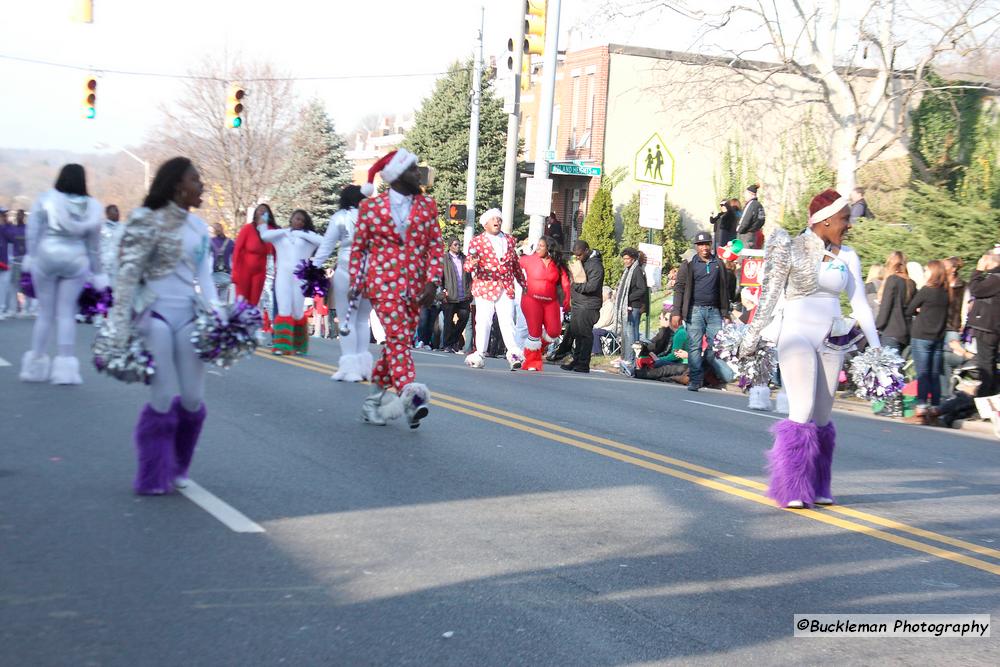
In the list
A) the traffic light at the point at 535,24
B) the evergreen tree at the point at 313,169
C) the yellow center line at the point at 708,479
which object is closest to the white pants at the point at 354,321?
the yellow center line at the point at 708,479

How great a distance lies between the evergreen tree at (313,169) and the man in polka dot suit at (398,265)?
48.7 meters

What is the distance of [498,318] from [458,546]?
35.2 feet

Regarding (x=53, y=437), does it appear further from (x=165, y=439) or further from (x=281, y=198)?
(x=281, y=198)

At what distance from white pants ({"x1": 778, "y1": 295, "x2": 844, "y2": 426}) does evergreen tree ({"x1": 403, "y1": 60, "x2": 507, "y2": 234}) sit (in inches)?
1704

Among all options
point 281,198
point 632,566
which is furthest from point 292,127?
point 632,566

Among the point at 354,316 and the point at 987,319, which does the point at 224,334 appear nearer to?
the point at 354,316

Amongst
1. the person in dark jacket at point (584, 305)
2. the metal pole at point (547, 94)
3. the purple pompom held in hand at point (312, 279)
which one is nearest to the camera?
the purple pompom held in hand at point (312, 279)

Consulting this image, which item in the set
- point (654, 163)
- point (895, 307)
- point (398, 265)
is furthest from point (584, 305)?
point (398, 265)

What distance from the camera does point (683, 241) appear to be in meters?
43.6

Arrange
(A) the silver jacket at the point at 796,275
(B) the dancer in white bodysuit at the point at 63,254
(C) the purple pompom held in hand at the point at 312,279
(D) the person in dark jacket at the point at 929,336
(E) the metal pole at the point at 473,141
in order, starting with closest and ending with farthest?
(A) the silver jacket at the point at 796,275, (B) the dancer in white bodysuit at the point at 63,254, (C) the purple pompom held in hand at the point at 312,279, (D) the person in dark jacket at the point at 929,336, (E) the metal pole at the point at 473,141

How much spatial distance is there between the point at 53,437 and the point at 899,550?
5757mm

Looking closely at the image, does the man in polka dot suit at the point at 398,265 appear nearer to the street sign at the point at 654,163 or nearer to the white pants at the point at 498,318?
the white pants at the point at 498,318

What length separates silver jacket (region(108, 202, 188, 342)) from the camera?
6.82m

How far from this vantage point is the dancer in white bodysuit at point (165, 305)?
6.85 metres
